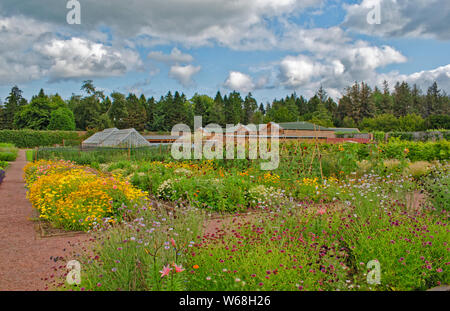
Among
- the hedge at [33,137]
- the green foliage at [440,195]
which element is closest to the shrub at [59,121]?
the hedge at [33,137]

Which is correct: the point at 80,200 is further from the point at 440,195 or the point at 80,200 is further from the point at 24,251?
the point at 440,195

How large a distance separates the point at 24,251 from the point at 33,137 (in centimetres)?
3793

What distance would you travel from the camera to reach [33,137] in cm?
3662

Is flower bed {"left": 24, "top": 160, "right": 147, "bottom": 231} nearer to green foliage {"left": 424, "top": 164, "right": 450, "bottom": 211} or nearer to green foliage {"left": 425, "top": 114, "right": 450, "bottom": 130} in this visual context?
green foliage {"left": 424, "top": 164, "right": 450, "bottom": 211}

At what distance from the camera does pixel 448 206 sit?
4539 mm

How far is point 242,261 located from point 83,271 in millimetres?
1394

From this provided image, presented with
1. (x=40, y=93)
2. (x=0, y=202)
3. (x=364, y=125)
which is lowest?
(x=0, y=202)

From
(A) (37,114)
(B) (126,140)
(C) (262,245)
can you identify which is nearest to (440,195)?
(C) (262,245)

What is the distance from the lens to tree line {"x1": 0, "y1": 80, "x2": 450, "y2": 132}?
149 feet

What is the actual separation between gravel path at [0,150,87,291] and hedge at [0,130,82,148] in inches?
1246

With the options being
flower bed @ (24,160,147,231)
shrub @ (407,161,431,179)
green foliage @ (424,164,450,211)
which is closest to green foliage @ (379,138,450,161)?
shrub @ (407,161,431,179)

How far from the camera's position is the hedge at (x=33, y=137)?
35438mm
